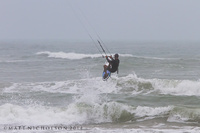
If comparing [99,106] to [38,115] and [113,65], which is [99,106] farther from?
[38,115]

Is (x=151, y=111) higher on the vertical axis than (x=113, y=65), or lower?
lower

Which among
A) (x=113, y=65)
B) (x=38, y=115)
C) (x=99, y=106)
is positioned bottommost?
(x=38, y=115)

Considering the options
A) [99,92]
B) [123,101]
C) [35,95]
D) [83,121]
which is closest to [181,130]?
[83,121]

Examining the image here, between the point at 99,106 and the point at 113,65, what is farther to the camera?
the point at 99,106

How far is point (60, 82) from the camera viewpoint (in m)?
21.2

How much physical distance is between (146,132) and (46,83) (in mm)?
11728

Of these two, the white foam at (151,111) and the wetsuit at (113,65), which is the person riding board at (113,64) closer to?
the wetsuit at (113,65)

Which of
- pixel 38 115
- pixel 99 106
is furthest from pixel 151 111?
pixel 38 115

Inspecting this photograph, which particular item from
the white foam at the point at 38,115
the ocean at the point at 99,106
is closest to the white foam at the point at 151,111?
the ocean at the point at 99,106

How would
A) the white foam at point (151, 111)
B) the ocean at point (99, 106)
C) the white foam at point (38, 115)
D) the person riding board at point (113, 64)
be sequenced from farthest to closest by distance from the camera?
the white foam at point (151, 111) → the person riding board at point (113, 64) → the white foam at point (38, 115) → the ocean at point (99, 106)

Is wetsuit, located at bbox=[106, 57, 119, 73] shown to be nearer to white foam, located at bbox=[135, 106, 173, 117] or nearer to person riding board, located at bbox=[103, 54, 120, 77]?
person riding board, located at bbox=[103, 54, 120, 77]

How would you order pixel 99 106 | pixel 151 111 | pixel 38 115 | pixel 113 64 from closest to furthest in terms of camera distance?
pixel 113 64, pixel 38 115, pixel 151 111, pixel 99 106

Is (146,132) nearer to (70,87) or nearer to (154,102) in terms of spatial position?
(154,102)

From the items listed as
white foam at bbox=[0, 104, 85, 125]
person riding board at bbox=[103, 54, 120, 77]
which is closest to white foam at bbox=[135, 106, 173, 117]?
person riding board at bbox=[103, 54, 120, 77]
